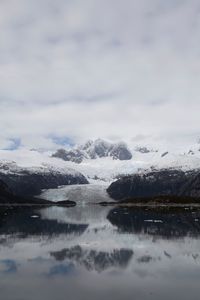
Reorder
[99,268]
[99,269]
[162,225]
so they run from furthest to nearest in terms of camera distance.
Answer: [162,225] → [99,268] → [99,269]

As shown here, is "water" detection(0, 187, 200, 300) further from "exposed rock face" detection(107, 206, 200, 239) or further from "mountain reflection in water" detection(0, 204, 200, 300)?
"exposed rock face" detection(107, 206, 200, 239)

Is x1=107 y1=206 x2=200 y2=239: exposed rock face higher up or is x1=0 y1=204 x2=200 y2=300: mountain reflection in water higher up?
x1=107 y1=206 x2=200 y2=239: exposed rock face

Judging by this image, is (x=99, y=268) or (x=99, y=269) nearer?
(x=99, y=269)

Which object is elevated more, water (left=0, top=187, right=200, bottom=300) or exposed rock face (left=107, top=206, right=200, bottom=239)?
exposed rock face (left=107, top=206, right=200, bottom=239)

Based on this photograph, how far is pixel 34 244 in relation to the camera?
4381cm

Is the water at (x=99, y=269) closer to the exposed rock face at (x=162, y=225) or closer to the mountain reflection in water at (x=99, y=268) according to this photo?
the mountain reflection in water at (x=99, y=268)

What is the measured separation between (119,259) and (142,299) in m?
12.3

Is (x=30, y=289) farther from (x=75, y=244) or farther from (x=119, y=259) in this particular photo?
(x=75, y=244)

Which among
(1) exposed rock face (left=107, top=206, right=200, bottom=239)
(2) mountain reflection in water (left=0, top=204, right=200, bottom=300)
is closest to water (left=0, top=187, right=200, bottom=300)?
(2) mountain reflection in water (left=0, top=204, right=200, bottom=300)

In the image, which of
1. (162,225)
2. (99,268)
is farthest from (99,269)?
(162,225)

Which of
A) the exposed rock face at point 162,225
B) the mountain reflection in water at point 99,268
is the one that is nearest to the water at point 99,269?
the mountain reflection in water at point 99,268

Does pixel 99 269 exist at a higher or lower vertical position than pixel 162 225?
lower

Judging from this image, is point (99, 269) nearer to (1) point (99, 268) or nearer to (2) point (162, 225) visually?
(1) point (99, 268)

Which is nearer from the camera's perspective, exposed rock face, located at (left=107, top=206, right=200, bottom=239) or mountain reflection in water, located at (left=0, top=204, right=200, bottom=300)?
mountain reflection in water, located at (left=0, top=204, right=200, bottom=300)
